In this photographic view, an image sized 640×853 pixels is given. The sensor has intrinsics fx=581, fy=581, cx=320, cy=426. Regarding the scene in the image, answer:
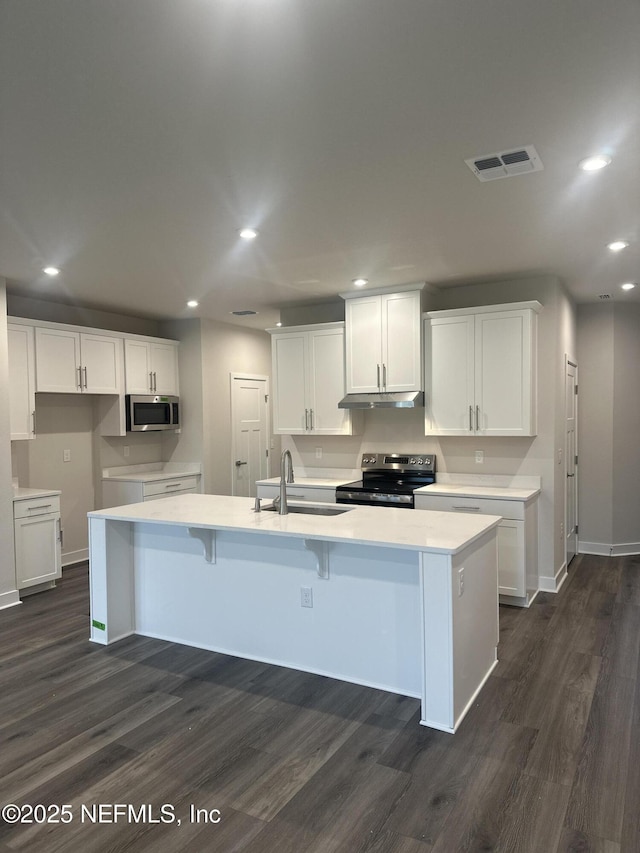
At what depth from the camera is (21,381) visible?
5.02 metres

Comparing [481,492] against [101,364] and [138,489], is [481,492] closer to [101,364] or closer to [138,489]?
[138,489]

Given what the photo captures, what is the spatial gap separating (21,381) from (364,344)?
3.01m

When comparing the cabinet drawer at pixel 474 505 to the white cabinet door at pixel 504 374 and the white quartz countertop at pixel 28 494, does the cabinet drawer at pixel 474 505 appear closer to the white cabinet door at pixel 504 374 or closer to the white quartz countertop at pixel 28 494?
the white cabinet door at pixel 504 374

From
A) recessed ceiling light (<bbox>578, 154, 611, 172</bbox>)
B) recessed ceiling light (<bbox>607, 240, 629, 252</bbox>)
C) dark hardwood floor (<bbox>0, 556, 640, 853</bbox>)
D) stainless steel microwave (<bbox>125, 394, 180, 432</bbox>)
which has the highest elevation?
recessed ceiling light (<bbox>607, 240, 629, 252</bbox>)

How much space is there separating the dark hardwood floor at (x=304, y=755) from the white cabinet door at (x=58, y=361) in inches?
93.9

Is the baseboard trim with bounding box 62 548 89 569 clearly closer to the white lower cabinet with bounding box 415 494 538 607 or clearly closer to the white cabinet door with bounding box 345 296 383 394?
the white cabinet door with bounding box 345 296 383 394

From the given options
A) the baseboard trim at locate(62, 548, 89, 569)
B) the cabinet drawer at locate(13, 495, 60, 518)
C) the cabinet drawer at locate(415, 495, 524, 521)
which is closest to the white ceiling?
the cabinet drawer at locate(415, 495, 524, 521)

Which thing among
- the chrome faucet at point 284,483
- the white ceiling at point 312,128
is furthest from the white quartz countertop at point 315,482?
the white ceiling at point 312,128

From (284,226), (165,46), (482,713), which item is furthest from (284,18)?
(482,713)


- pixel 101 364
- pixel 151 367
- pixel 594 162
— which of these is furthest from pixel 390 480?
pixel 594 162

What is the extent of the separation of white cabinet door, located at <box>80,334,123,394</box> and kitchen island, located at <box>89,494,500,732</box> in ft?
7.22

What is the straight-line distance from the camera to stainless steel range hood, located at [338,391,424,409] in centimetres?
500

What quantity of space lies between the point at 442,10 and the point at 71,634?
407 centimetres

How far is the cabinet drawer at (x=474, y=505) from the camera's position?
4400mm
